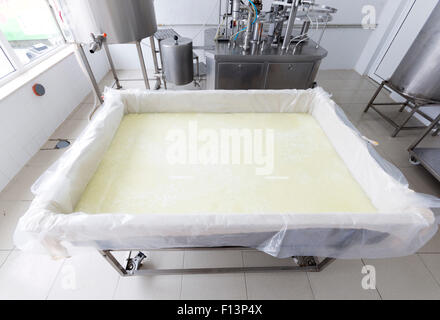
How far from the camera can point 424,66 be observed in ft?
5.76

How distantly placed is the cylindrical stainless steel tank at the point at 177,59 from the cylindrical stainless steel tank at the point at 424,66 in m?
2.19

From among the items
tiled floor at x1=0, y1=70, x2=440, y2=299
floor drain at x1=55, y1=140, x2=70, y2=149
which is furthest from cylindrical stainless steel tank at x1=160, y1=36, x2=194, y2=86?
tiled floor at x1=0, y1=70, x2=440, y2=299

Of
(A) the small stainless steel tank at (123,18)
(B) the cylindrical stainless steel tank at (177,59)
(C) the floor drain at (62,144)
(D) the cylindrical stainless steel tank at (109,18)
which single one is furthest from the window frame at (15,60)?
(B) the cylindrical stainless steel tank at (177,59)

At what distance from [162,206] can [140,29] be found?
70.2 inches

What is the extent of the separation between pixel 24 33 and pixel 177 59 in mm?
1603

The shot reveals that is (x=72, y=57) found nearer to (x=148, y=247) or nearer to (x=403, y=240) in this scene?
(x=148, y=247)

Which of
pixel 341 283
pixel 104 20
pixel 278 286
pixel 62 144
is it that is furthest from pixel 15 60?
pixel 341 283

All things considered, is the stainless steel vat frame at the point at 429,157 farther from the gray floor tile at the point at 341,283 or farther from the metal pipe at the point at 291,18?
the metal pipe at the point at 291,18

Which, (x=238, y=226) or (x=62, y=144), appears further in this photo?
(x=62, y=144)

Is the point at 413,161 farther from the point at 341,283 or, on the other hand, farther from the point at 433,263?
the point at 341,283

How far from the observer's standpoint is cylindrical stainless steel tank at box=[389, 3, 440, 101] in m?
1.67

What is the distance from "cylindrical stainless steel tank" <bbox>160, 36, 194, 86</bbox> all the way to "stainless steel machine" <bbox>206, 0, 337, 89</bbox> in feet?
1.47

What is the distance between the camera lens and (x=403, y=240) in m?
0.73

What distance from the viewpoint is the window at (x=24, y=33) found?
174 centimetres
